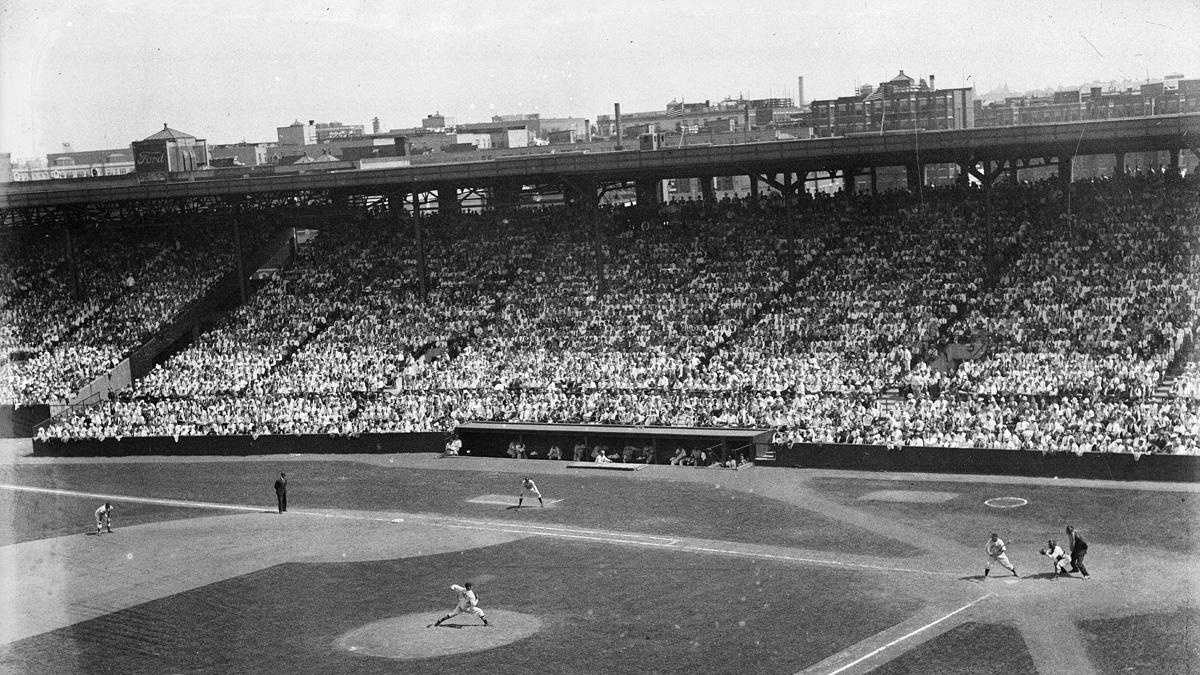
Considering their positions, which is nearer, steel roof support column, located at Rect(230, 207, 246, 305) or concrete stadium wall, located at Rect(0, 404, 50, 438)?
concrete stadium wall, located at Rect(0, 404, 50, 438)

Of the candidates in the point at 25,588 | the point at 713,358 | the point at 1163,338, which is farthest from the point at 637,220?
the point at 25,588

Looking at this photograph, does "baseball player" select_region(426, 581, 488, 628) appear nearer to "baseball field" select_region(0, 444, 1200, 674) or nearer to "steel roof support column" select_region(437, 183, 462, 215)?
"baseball field" select_region(0, 444, 1200, 674)

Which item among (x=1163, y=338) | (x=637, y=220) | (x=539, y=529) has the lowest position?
(x=539, y=529)

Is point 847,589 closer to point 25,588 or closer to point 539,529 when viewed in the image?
point 539,529

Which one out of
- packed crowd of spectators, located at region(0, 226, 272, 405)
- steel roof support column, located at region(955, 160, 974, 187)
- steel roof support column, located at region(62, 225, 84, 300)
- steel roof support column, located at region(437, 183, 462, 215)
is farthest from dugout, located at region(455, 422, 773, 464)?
steel roof support column, located at region(62, 225, 84, 300)

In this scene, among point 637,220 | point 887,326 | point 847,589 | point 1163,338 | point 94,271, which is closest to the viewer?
point 847,589

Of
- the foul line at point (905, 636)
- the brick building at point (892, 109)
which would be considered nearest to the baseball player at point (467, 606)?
the foul line at point (905, 636)

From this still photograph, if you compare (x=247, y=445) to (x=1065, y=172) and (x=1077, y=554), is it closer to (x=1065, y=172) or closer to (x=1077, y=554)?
(x=1065, y=172)
